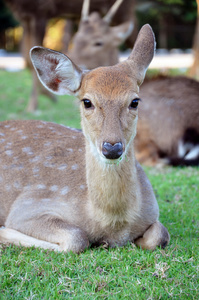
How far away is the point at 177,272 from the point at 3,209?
1660 millimetres

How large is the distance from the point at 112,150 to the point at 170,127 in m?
3.72

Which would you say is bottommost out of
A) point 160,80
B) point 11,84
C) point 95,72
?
point 11,84

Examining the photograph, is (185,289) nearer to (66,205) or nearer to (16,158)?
(66,205)

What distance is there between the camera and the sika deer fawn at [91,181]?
12.0 ft

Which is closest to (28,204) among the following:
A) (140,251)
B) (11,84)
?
(140,251)

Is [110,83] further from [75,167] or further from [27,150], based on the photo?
[27,150]

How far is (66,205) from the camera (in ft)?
13.2

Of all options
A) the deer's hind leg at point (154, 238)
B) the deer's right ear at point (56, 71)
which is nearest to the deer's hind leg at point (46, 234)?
the deer's hind leg at point (154, 238)

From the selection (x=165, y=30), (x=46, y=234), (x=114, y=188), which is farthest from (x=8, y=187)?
(x=165, y=30)

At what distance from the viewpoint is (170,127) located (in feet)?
22.7

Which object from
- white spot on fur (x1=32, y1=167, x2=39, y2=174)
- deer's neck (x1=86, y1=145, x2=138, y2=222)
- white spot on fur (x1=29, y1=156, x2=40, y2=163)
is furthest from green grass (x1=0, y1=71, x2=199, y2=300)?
white spot on fur (x1=29, y1=156, x2=40, y2=163)

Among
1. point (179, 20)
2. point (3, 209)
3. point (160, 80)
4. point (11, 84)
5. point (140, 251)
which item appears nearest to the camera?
point (140, 251)

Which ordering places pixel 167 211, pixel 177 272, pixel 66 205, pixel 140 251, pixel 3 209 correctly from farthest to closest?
pixel 167 211, pixel 3 209, pixel 66 205, pixel 140 251, pixel 177 272

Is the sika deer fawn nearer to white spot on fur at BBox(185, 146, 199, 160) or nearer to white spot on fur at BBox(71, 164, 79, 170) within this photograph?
white spot on fur at BBox(71, 164, 79, 170)
